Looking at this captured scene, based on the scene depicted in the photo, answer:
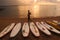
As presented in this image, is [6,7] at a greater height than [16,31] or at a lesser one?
lesser

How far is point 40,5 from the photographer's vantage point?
2117mm

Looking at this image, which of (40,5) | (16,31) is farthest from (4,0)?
(16,31)

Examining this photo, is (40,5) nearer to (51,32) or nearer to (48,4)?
(48,4)

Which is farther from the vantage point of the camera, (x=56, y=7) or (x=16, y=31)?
(x=56, y=7)

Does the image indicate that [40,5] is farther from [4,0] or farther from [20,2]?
[4,0]

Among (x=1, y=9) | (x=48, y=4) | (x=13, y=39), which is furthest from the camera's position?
(x=48, y=4)

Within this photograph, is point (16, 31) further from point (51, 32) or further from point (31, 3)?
point (31, 3)

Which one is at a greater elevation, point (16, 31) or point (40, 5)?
point (16, 31)

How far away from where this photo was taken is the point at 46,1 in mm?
2186

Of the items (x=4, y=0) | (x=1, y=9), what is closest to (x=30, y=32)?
(x=1, y=9)

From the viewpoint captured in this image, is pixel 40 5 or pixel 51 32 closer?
pixel 51 32

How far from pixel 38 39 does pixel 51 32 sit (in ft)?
0.38

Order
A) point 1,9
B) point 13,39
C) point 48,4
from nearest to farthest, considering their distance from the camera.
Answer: point 13,39
point 1,9
point 48,4

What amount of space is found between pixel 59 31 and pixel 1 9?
1.40 m
